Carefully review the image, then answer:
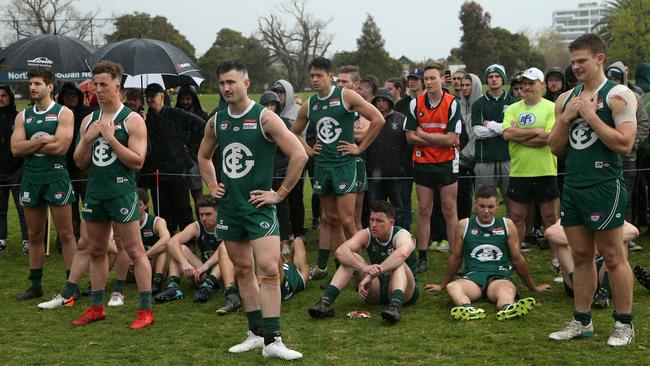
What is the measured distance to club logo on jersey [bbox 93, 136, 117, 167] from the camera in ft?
23.2

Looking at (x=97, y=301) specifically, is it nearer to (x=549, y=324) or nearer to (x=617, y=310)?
(x=549, y=324)

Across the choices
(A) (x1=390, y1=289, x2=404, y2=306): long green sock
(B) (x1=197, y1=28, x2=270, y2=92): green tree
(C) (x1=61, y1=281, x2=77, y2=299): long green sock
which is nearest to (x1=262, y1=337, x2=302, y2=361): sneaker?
(A) (x1=390, y1=289, x2=404, y2=306): long green sock

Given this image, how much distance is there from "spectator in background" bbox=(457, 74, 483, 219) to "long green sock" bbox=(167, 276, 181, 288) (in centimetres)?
407

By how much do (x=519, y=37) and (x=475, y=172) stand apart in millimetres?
51904

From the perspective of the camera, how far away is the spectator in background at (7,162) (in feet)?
35.0

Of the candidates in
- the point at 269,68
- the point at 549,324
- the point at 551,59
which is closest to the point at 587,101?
the point at 549,324

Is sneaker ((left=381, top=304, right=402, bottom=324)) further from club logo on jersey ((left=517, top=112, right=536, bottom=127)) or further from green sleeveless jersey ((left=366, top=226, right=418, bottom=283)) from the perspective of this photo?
club logo on jersey ((left=517, top=112, right=536, bottom=127))

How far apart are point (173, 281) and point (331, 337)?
8.05 feet

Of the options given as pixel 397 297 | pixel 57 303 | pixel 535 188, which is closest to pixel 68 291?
pixel 57 303

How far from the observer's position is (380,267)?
7.20 meters

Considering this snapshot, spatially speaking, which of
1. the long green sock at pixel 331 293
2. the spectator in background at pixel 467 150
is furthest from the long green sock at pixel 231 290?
the spectator in background at pixel 467 150

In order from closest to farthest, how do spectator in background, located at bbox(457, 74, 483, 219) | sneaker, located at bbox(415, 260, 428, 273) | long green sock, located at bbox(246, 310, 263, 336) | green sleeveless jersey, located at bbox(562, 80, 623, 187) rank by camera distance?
green sleeveless jersey, located at bbox(562, 80, 623, 187)
long green sock, located at bbox(246, 310, 263, 336)
sneaker, located at bbox(415, 260, 428, 273)
spectator in background, located at bbox(457, 74, 483, 219)

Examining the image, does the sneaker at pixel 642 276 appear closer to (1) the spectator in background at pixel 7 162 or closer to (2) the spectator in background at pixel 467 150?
(2) the spectator in background at pixel 467 150

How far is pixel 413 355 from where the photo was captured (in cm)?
597
